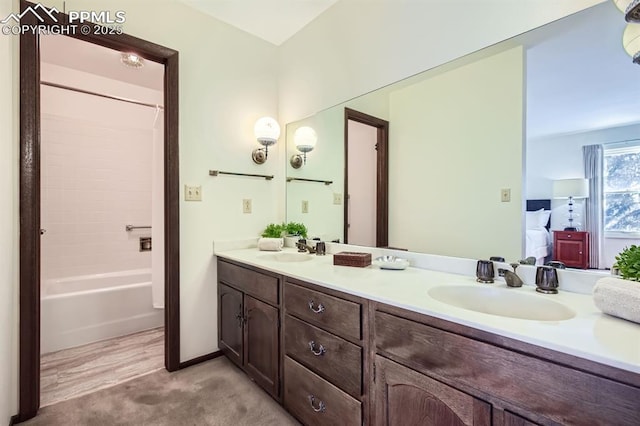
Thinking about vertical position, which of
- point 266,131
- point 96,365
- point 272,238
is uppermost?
point 266,131

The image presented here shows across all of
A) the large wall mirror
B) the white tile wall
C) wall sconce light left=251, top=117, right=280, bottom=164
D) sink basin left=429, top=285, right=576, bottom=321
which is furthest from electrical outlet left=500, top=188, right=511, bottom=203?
the white tile wall

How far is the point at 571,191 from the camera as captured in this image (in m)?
1.13

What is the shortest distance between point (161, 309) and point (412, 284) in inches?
98.0

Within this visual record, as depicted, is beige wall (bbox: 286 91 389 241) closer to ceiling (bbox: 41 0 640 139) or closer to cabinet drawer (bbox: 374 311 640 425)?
ceiling (bbox: 41 0 640 139)

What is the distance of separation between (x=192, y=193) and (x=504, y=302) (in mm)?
1917

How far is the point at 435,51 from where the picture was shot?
1506 mm

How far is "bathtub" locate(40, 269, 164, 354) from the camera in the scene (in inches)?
89.1

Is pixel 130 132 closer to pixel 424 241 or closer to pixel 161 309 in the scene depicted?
pixel 161 309

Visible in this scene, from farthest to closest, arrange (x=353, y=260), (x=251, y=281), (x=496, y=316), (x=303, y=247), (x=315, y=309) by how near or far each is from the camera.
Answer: (x=303, y=247)
(x=251, y=281)
(x=353, y=260)
(x=315, y=309)
(x=496, y=316)

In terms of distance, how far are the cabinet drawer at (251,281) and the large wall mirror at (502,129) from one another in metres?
0.72

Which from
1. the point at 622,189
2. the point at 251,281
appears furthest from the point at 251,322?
the point at 622,189

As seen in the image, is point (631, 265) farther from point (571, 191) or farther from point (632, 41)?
point (632, 41)

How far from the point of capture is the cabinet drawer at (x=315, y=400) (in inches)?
46.5

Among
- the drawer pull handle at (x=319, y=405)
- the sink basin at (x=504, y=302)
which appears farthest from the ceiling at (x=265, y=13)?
the drawer pull handle at (x=319, y=405)
